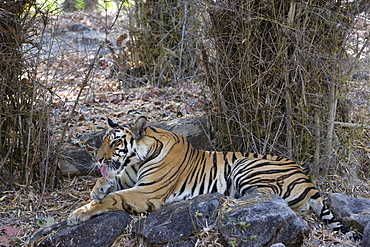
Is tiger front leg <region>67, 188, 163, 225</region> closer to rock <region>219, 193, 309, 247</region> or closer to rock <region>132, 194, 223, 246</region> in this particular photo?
rock <region>132, 194, 223, 246</region>

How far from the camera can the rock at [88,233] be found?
3.86 metres

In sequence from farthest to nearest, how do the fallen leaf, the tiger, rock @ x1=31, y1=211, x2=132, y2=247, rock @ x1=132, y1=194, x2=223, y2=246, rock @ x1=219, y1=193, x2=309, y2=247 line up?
the tiger, the fallen leaf, rock @ x1=31, y1=211, x2=132, y2=247, rock @ x1=132, y1=194, x2=223, y2=246, rock @ x1=219, y1=193, x2=309, y2=247

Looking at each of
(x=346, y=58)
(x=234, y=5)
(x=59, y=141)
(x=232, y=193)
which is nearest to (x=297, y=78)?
(x=346, y=58)

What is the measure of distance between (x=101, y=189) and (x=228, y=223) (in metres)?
1.42

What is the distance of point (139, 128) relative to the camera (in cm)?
454

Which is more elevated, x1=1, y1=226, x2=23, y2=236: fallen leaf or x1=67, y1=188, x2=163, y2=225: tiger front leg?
x1=67, y1=188, x2=163, y2=225: tiger front leg

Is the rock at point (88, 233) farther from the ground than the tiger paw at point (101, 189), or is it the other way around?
the tiger paw at point (101, 189)

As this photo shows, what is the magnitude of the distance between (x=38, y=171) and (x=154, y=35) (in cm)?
402

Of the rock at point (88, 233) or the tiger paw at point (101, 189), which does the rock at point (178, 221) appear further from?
the tiger paw at point (101, 189)

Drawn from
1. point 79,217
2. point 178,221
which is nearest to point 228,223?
A: point 178,221

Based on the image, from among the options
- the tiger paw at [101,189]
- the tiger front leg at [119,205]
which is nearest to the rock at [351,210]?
the tiger front leg at [119,205]

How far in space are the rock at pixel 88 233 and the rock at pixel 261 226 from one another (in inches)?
38.6

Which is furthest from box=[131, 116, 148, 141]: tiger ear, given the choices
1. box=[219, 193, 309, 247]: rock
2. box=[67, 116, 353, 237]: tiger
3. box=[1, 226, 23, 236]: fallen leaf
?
box=[1, 226, 23, 236]: fallen leaf

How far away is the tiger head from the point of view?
448 cm
